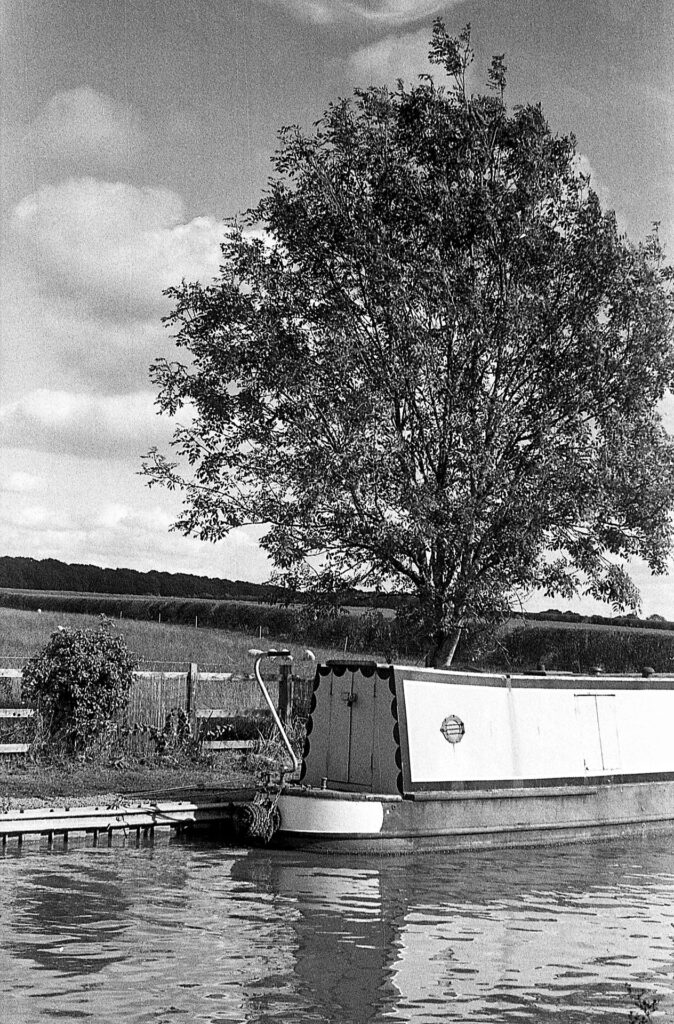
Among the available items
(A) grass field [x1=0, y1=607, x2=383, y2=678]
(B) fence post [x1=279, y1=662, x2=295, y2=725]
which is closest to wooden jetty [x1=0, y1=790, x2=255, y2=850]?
(B) fence post [x1=279, y1=662, x2=295, y2=725]

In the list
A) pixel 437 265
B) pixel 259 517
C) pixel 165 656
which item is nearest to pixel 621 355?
pixel 437 265

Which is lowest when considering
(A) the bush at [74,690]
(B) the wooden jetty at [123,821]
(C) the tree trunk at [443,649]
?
(B) the wooden jetty at [123,821]

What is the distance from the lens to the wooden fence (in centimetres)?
1977

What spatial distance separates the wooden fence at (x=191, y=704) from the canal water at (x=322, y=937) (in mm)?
5002

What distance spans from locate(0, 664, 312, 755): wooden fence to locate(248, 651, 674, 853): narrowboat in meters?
2.84

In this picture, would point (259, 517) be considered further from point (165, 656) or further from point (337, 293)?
point (165, 656)

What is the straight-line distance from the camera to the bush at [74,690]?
1867 centimetres

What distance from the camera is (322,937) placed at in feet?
34.0

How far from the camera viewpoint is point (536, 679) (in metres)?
17.5

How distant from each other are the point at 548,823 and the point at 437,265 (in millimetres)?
9987

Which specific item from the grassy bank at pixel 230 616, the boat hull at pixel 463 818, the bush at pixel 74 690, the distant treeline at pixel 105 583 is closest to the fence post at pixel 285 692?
the bush at pixel 74 690

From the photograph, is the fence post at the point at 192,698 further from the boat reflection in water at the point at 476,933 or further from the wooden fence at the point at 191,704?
the boat reflection in water at the point at 476,933

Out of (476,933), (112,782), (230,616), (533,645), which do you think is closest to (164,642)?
(533,645)

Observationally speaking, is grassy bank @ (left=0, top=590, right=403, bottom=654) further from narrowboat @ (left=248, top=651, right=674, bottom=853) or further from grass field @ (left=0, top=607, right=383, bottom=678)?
narrowboat @ (left=248, top=651, right=674, bottom=853)
